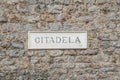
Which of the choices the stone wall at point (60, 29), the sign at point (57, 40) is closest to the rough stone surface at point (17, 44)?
the stone wall at point (60, 29)

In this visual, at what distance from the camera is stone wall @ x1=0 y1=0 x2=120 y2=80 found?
194 inches

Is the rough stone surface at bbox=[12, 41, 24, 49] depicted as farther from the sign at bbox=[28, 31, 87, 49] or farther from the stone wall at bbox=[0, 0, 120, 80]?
the sign at bbox=[28, 31, 87, 49]

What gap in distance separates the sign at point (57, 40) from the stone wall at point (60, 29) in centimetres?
6

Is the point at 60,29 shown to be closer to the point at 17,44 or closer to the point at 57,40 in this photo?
the point at 57,40


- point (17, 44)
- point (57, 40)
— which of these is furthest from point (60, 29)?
point (17, 44)

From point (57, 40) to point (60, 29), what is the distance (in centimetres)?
16

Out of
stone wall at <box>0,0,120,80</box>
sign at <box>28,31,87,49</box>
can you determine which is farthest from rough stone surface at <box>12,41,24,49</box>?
sign at <box>28,31,87,49</box>

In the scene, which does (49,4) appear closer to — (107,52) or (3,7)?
(3,7)

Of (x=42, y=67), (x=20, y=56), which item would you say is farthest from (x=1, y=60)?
(x=42, y=67)

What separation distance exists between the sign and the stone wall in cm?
6

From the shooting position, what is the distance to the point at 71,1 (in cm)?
501

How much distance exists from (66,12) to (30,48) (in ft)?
2.39

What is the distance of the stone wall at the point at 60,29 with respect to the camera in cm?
492

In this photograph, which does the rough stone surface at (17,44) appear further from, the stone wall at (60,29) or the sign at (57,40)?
the sign at (57,40)
